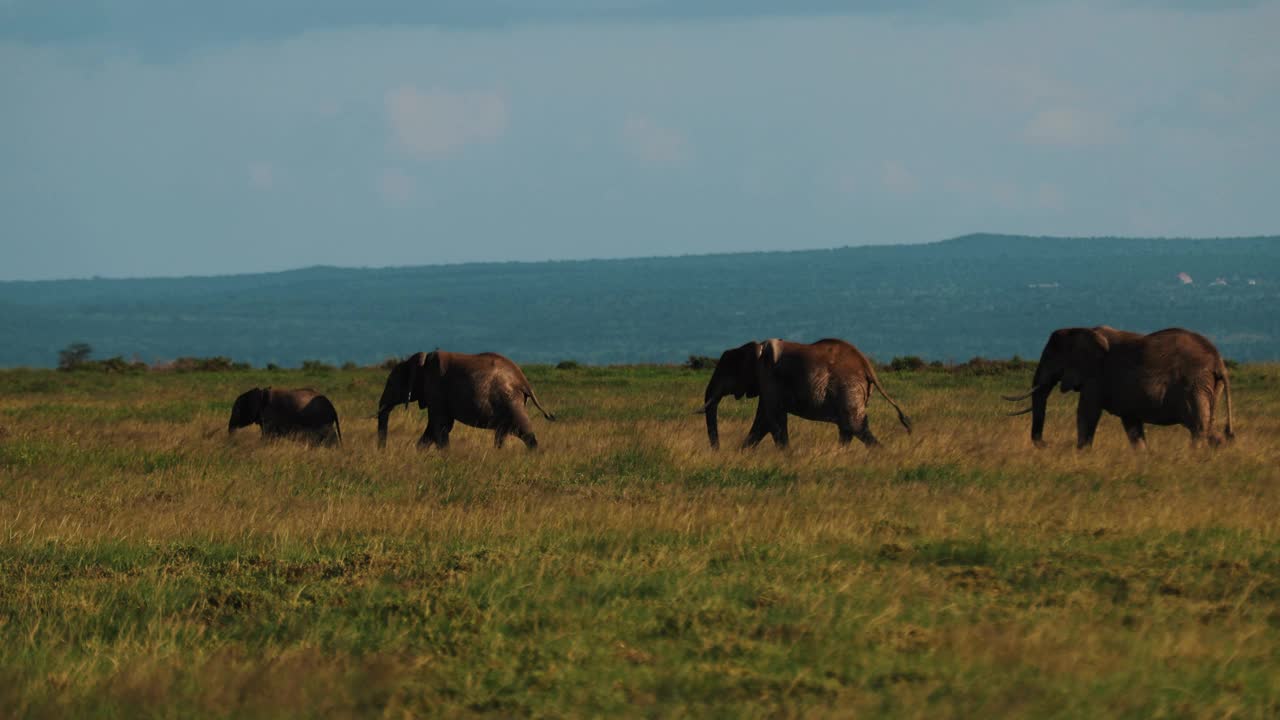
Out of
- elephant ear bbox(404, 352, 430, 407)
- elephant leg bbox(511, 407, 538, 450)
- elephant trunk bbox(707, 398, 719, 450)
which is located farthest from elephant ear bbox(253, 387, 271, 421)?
elephant trunk bbox(707, 398, 719, 450)

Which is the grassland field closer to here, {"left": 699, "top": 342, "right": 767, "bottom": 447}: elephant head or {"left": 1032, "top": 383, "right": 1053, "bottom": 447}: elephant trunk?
{"left": 1032, "top": 383, "right": 1053, "bottom": 447}: elephant trunk

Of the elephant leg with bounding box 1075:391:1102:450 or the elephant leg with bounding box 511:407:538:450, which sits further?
the elephant leg with bounding box 511:407:538:450

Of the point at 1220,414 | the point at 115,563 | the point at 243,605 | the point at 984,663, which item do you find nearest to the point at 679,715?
the point at 984,663

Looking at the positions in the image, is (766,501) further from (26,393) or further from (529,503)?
(26,393)

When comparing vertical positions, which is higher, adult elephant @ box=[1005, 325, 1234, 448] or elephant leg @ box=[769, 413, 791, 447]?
adult elephant @ box=[1005, 325, 1234, 448]

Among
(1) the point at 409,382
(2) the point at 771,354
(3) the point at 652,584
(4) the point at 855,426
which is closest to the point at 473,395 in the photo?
(1) the point at 409,382

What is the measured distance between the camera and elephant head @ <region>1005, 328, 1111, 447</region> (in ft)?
58.8

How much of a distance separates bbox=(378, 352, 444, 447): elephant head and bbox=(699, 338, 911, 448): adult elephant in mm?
3914

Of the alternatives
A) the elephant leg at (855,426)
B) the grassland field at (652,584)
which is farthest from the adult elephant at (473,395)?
the elephant leg at (855,426)

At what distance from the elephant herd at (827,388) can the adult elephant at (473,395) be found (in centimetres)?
1

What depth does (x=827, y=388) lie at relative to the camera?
18906 millimetres

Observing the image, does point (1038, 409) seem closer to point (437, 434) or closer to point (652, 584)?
point (437, 434)

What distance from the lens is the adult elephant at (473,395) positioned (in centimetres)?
1980

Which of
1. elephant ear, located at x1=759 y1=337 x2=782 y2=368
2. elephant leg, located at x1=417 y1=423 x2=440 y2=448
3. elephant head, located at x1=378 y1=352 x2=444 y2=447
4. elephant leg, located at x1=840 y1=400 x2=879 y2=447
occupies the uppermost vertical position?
elephant ear, located at x1=759 y1=337 x2=782 y2=368
